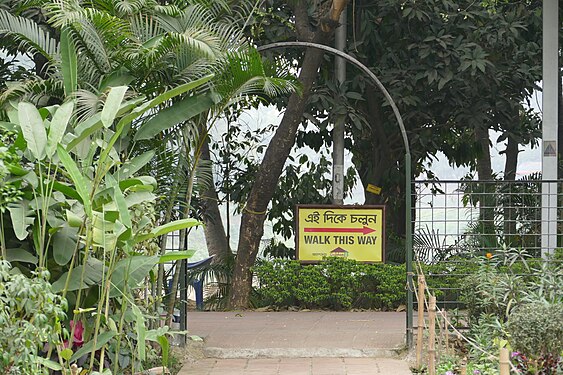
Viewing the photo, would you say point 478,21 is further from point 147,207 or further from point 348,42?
point 147,207

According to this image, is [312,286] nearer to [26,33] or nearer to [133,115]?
[26,33]

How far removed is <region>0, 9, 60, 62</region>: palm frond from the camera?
7.45m

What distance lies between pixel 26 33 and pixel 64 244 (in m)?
2.17

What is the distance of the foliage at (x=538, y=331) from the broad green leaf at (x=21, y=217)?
3.35m

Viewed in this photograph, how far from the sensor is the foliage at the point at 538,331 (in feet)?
21.1

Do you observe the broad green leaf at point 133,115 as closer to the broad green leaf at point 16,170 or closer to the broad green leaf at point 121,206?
the broad green leaf at point 121,206

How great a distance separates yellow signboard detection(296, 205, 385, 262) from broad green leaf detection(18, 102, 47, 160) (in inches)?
234

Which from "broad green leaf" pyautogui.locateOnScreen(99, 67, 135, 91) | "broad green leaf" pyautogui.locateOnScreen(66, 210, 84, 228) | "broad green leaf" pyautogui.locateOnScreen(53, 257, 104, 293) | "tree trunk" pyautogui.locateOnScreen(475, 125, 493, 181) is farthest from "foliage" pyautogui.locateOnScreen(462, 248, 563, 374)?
"tree trunk" pyautogui.locateOnScreen(475, 125, 493, 181)

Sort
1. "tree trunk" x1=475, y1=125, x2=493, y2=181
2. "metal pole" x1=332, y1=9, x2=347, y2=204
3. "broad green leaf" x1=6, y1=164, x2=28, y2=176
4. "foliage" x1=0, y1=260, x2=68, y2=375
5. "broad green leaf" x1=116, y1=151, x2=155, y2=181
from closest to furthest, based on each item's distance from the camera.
→ "foliage" x1=0, y1=260, x2=68, y2=375 < "broad green leaf" x1=6, y1=164, x2=28, y2=176 < "broad green leaf" x1=116, y1=151, x2=155, y2=181 < "metal pole" x1=332, y1=9, x2=347, y2=204 < "tree trunk" x1=475, y1=125, x2=493, y2=181

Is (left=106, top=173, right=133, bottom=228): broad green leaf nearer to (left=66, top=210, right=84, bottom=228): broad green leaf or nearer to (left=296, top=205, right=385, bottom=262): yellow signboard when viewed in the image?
(left=66, top=210, right=84, bottom=228): broad green leaf

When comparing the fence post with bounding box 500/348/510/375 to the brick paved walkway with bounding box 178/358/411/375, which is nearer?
the fence post with bounding box 500/348/510/375

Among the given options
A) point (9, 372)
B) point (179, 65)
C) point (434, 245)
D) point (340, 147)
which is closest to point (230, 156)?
point (340, 147)

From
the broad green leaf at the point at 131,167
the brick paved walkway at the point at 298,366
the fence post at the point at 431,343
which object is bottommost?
the brick paved walkway at the point at 298,366

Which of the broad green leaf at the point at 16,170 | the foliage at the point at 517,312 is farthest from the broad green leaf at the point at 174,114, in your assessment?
the foliage at the point at 517,312
